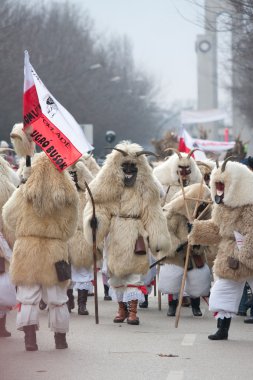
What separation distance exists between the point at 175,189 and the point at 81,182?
55.1 inches

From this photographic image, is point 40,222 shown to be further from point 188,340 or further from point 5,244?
point 188,340

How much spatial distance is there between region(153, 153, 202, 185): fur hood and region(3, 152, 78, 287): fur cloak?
4388 mm

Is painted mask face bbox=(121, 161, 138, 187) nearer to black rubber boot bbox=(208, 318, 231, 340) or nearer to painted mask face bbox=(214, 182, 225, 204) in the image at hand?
painted mask face bbox=(214, 182, 225, 204)

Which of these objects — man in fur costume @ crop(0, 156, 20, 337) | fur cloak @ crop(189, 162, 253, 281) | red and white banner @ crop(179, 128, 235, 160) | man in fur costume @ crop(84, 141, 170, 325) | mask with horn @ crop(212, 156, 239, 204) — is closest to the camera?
man in fur costume @ crop(0, 156, 20, 337)

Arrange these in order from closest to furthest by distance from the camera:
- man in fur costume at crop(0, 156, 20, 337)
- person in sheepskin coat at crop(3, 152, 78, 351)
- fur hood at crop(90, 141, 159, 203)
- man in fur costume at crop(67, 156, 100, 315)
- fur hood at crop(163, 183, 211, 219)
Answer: person in sheepskin coat at crop(3, 152, 78, 351) → man in fur costume at crop(0, 156, 20, 337) → fur hood at crop(90, 141, 159, 203) → fur hood at crop(163, 183, 211, 219) → man in fur costume at crop(67, 156, 100, 315)

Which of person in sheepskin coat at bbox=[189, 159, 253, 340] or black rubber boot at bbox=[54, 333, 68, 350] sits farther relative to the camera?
person in sheepskin coat at bbox=[189, 159, 253, 340]

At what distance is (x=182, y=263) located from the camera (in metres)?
15.6

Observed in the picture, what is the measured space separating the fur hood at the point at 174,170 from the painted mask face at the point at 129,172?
1.88m

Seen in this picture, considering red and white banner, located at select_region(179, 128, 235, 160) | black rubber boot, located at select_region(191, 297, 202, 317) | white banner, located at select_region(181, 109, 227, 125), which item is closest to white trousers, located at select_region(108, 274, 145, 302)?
black rubber boot, located at select_region(191, 297, 202, 317)

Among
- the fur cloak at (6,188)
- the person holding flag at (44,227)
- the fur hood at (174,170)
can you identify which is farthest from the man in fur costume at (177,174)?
the person holding flag at (44,227)

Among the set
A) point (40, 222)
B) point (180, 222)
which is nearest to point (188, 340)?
point (40, 222)

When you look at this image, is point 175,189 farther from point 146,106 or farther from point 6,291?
point 146,106

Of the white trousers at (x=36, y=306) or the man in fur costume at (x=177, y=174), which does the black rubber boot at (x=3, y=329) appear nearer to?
the white trousers at (x=36, y=306)

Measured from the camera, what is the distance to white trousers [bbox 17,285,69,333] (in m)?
11.8
